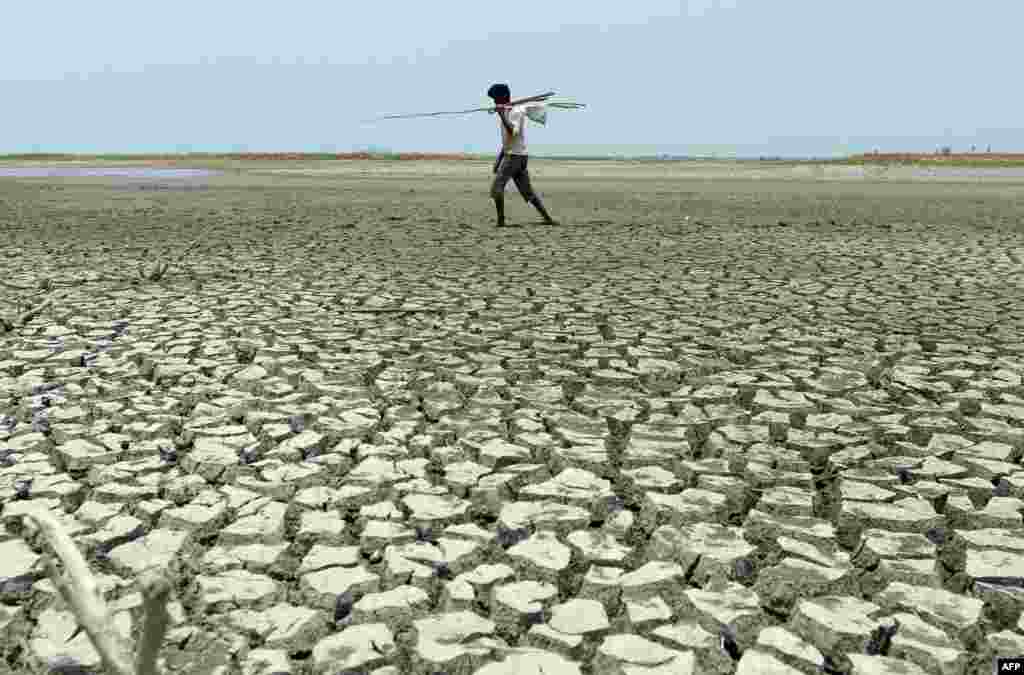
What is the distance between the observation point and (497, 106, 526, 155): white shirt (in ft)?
28.8

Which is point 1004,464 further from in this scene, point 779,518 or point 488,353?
point 488,353

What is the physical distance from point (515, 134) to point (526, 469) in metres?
6.69

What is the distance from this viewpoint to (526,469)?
2.66 m

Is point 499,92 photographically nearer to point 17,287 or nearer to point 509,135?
point 509,135

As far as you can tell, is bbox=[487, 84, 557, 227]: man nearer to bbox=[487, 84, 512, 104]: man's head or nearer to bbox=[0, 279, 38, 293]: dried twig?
bbox=[487, 84, 512, 104]: man's head

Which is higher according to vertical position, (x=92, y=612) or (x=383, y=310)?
(x=92, y=612)

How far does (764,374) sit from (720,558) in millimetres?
1769

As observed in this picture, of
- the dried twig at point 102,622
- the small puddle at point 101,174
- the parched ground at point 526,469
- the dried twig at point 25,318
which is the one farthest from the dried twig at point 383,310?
the small puddle at point 101,174

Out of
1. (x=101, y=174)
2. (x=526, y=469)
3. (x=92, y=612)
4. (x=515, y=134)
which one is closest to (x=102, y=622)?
(x=92, y=612)

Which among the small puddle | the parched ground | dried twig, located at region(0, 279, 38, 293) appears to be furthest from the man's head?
the small puddle

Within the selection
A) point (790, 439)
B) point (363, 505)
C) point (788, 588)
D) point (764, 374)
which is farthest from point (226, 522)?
point (764, 374)

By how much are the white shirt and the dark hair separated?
0.20m

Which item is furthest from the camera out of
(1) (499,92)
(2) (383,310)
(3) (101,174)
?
(3) (101,174)

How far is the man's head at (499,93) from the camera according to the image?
8797 mm
